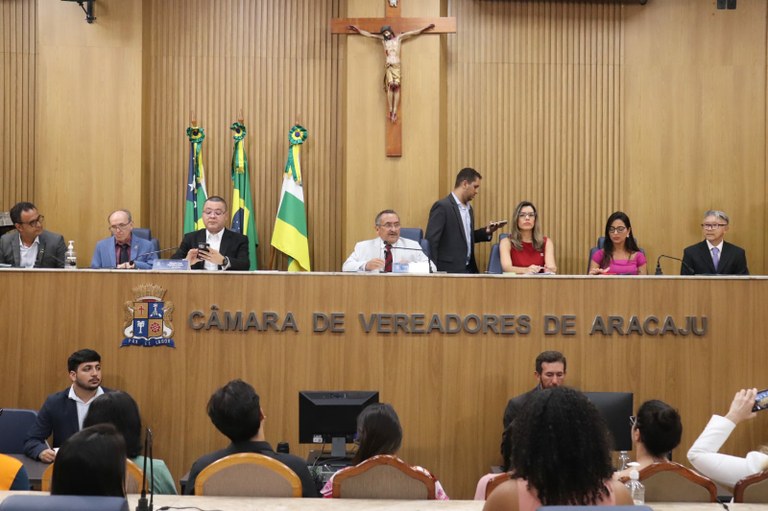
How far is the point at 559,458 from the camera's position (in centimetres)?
276

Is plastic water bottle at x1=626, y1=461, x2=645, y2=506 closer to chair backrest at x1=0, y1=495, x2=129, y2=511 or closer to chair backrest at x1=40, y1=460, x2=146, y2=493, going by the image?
chair backrest at x1=40, y1=460, x2=146, y2=493

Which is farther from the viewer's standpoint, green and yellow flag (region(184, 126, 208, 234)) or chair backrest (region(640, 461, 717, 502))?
green and yellow flag (region(184, 126, 208, 234))

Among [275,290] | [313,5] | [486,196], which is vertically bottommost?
[275,290]

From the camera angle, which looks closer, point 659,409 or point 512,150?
point 659,409

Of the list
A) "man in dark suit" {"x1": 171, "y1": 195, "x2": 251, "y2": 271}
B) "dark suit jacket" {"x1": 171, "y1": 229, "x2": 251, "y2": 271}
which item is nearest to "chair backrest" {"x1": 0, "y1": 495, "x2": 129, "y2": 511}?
"man in dark suit" {"x1": 171, "y1": 195, "x2": 251, "y2": 271}

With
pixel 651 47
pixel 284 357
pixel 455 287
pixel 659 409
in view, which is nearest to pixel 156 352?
pixel 284 357

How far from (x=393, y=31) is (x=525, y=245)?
2.62 meters

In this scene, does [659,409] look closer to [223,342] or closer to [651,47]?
[223,342]

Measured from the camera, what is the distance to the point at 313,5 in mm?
10188

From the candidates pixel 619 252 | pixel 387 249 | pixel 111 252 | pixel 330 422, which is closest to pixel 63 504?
pixel 330 422

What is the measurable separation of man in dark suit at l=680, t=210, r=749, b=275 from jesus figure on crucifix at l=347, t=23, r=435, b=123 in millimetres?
3042

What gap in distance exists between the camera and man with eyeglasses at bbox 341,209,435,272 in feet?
25.6

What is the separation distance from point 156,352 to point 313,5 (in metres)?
4.88

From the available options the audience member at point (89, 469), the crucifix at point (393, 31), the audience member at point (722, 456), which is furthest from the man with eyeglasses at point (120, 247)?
the audience member at point (89, 469)
